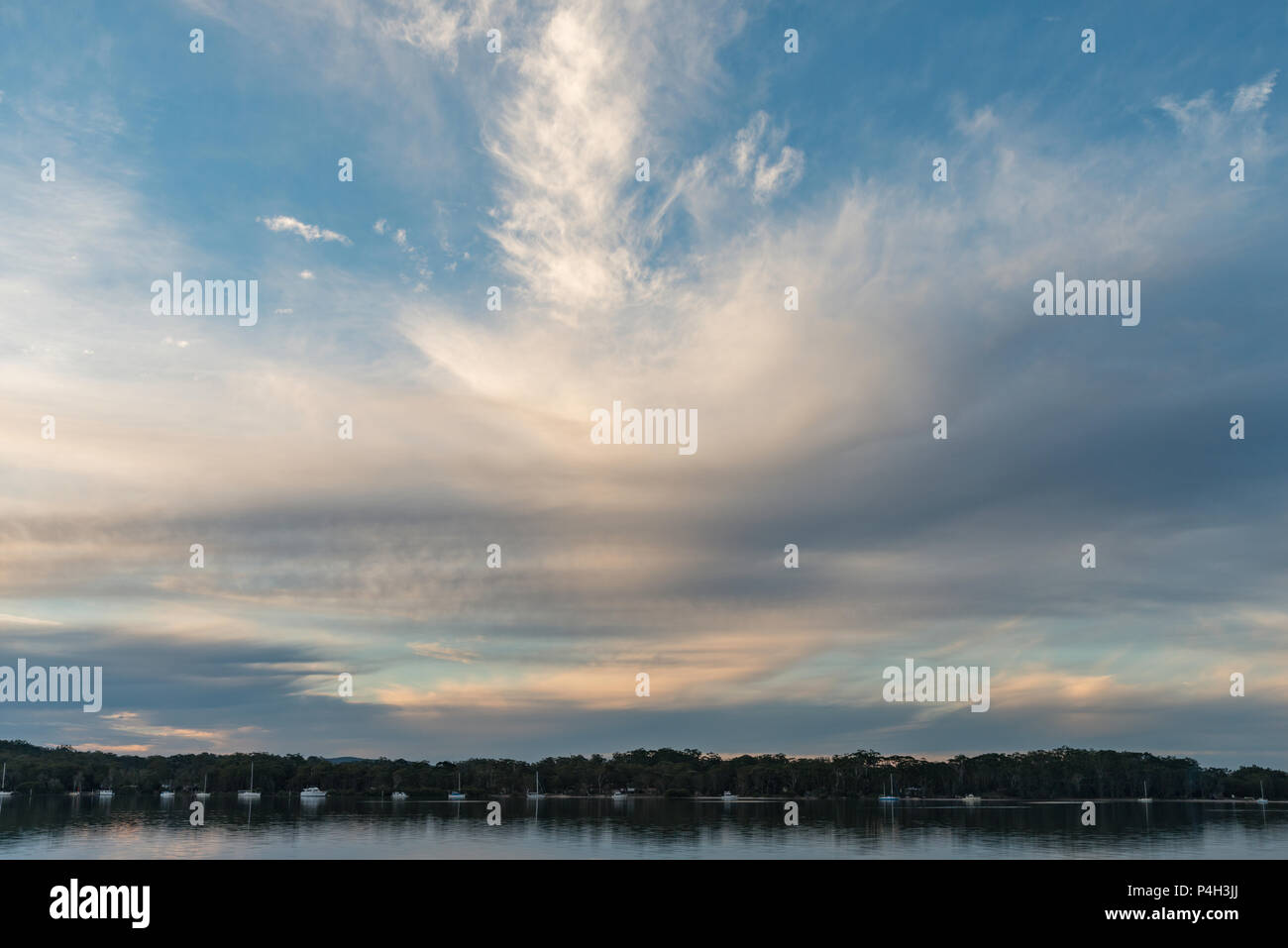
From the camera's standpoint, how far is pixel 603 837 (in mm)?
126062

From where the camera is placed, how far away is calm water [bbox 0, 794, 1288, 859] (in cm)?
10262

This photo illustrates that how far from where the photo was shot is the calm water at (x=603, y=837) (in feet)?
337

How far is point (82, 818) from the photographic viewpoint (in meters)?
162
